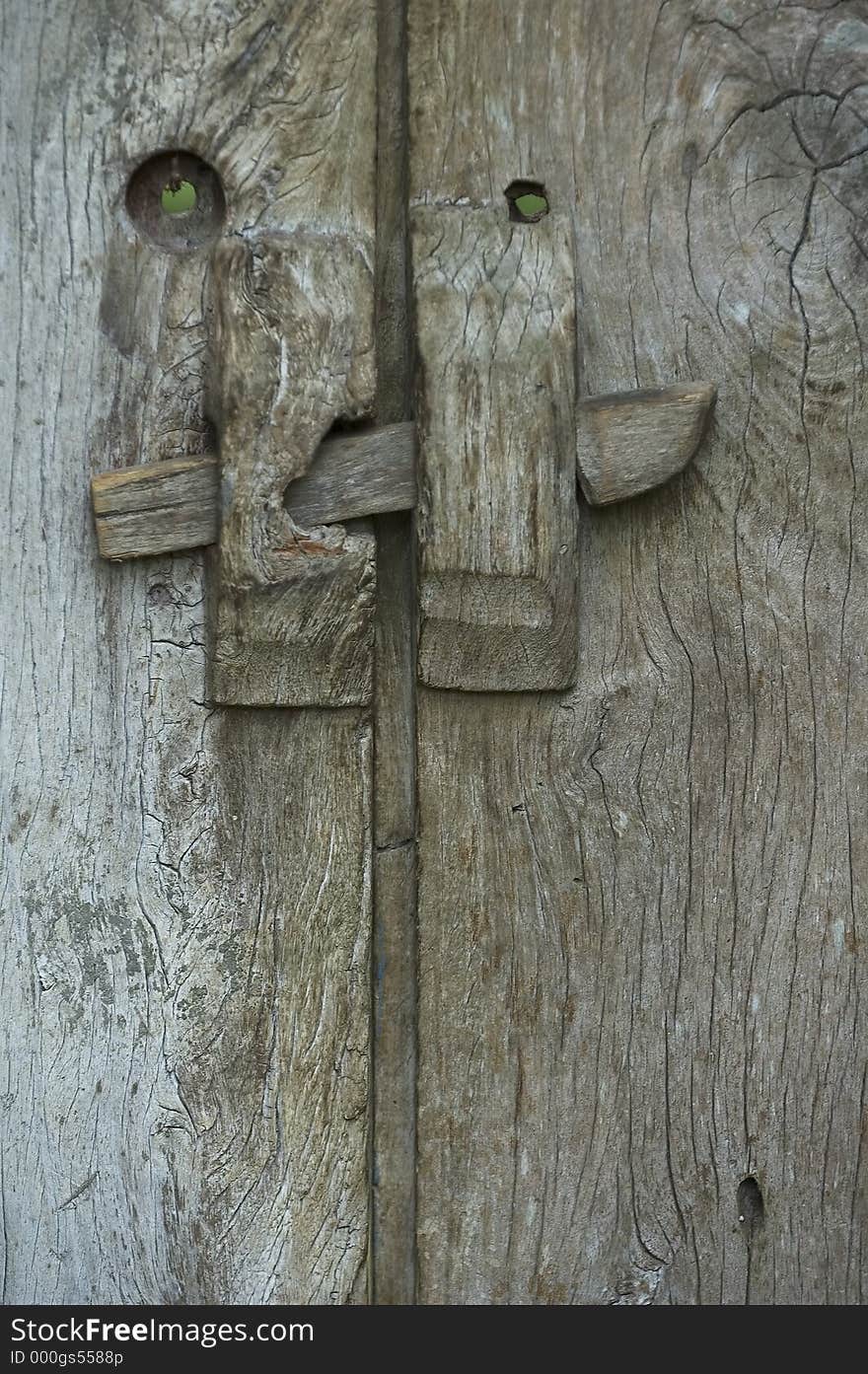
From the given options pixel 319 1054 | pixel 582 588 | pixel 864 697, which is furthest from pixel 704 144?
pixel 319 1054

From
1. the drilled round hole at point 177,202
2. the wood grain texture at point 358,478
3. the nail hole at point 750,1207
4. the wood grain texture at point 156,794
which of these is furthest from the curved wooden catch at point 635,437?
the nail hole at point 750,1207

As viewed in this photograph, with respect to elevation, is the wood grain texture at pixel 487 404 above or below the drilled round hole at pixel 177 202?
below

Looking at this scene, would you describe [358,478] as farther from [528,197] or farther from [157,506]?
[528,197]

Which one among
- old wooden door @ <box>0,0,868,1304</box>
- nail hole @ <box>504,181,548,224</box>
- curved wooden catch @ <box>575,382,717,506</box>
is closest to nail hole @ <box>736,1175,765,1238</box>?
old wooden door @ <box>0,0,868,1304</box>

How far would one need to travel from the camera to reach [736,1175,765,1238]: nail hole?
4.21 ft

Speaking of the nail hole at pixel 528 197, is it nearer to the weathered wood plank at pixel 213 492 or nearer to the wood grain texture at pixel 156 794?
the wood grain texture at pixel 156 794

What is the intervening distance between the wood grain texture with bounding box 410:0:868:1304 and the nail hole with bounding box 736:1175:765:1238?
13 mm

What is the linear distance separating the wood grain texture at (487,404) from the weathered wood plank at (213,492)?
0.04 meters

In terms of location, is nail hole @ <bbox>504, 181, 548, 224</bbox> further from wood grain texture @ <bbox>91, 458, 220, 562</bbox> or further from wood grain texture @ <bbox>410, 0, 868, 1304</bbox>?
wood grain texture @ <bbox>91, 458, 220, 562</bbox>

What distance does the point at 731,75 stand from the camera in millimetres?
1215

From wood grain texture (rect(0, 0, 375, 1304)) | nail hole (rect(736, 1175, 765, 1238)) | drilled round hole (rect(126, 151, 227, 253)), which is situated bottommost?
nail hole (rect(736, 1175, 765, 1238))

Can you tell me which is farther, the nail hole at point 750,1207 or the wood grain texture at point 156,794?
the nail hole at point 750,1207

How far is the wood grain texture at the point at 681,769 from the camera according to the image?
1.22 metres
